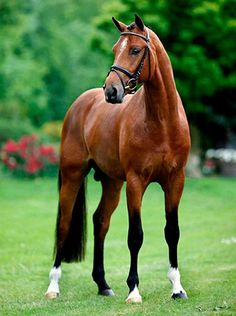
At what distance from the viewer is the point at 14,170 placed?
24.0 m

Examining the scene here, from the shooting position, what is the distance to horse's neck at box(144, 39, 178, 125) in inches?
284

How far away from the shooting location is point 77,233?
8.70 m

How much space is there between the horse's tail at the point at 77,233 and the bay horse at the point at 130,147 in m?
0.01

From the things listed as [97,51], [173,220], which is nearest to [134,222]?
[173,220]

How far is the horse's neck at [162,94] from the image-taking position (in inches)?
284

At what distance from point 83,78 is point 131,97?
35.5 metres

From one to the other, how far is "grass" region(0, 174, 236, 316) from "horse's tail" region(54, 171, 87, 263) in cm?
34

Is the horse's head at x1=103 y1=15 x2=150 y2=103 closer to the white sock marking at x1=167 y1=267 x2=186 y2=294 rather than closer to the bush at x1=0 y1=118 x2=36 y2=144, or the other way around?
the white sock marking at x1=167 y1=267 x2=186 y2=294

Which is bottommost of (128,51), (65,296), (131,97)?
(65,296)

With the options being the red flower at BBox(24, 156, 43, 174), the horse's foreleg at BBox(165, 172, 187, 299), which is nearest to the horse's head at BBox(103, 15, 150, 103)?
the horse's foreleg at BBox(165, 172, 187, 299)

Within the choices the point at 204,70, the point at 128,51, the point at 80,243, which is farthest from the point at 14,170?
the point at 128,51

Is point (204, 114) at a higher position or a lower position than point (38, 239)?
lower

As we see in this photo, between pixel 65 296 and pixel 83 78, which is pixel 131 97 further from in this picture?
pixel 83 78

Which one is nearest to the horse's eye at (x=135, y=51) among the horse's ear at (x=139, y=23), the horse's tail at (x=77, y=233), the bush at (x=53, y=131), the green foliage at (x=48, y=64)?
the horse's ear at (x=139, y=23)
